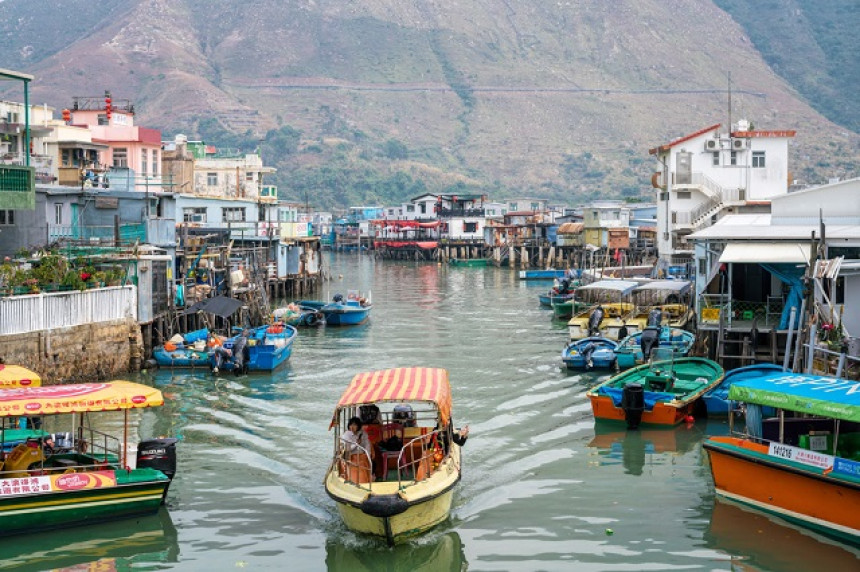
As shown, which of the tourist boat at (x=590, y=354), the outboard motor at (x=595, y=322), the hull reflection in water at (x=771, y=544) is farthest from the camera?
the outboard motor at (x=595, y=322)

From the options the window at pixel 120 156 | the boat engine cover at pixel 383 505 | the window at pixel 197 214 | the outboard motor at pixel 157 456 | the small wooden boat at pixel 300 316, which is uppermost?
the window at pixel 120 156

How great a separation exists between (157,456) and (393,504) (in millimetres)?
5429

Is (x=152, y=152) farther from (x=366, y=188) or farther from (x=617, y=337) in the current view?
(x=366, y=188)

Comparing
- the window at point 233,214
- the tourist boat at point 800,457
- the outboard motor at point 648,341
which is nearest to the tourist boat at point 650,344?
the outboard motor at point 648,341

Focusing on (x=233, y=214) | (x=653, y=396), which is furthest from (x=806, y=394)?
(x=233, y=214)

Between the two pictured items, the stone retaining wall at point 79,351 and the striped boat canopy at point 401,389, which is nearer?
the striped boat canopy at point 401,389

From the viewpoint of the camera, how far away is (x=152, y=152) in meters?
66.6

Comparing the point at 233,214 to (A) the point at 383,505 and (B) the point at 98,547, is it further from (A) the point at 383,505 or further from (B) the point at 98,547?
(A) the point at 383,505

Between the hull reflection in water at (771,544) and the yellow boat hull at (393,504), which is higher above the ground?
the yellow boat hull at (393,504)

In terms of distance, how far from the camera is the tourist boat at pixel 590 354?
119 feet

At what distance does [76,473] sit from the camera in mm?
19656

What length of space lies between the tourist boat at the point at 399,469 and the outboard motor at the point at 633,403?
21.5 feet

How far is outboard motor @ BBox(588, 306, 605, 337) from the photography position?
42.8 m

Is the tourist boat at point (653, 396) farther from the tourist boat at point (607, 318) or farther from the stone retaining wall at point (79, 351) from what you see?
the stone retaining wall at point (79, 351)
